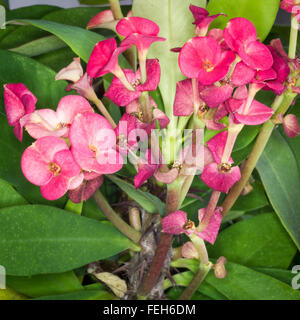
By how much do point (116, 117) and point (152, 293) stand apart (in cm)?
19

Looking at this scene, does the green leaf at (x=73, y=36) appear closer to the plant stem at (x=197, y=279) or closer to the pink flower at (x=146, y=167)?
the pink flower at (x=146, y=167)

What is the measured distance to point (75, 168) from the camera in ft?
1.33

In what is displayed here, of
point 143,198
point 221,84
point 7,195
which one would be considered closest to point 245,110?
point 221,84

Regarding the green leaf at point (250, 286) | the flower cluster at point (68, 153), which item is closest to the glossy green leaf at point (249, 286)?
the green leaf at point (250, 286)

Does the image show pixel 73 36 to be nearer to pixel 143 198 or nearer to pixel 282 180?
pixel 143 198

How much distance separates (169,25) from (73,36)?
91 millimetres

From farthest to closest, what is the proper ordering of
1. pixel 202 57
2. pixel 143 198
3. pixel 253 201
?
pixel 253 201 < pixel 143 198 < pixel 202 57

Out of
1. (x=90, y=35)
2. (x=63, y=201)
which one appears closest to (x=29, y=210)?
(x=63, y=201)

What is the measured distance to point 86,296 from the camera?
0.54 metres

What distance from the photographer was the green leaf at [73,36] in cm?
46

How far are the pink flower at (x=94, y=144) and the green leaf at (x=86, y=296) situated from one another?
0.18 metres

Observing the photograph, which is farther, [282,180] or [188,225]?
[282,180]

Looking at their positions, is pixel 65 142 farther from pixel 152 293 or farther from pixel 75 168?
pixel 152 293

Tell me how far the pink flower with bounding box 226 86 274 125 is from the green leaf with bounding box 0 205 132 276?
0.20m
